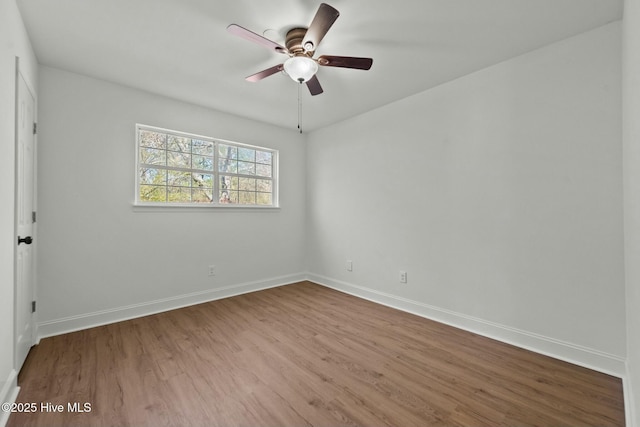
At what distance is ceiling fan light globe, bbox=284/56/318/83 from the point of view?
2.02 m

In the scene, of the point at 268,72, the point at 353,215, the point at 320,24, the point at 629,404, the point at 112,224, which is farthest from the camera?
the point at 353,215

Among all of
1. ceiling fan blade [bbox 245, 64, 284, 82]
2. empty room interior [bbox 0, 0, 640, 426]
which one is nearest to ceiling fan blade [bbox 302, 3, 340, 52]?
empty room interior [bbox 0, 0, 640, 426]

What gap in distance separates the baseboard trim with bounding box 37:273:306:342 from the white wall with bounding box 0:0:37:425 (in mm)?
969

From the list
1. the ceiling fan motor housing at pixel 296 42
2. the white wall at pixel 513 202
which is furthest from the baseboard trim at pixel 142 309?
the ceiling fan motor housing at pixel 296 42

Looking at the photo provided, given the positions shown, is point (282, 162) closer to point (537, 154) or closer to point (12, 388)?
point (537, 154)

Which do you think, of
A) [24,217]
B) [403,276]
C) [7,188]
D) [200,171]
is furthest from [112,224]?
[403,276]

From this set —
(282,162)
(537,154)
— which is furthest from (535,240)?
(282,162)

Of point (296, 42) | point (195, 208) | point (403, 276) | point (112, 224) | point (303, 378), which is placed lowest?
point (303, 378)

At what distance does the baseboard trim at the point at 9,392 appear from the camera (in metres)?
1.45

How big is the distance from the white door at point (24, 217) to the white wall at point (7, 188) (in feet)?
0.33

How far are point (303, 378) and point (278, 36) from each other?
2.55 m

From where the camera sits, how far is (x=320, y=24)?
168 cm

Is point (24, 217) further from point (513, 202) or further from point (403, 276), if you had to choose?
point (513, 202)

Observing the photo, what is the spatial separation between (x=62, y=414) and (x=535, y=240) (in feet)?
11.4
